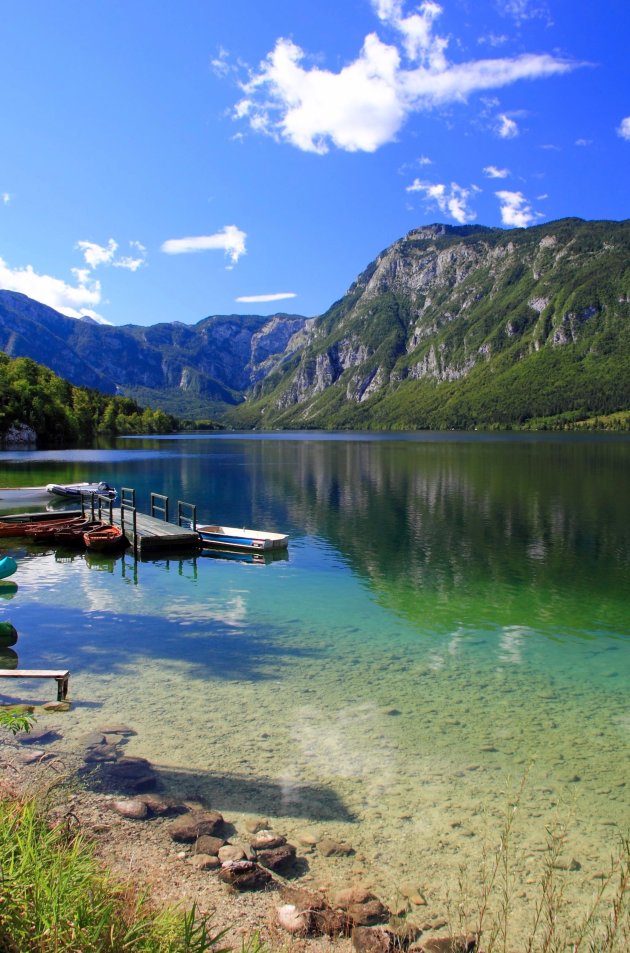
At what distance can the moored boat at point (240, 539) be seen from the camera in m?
34.3

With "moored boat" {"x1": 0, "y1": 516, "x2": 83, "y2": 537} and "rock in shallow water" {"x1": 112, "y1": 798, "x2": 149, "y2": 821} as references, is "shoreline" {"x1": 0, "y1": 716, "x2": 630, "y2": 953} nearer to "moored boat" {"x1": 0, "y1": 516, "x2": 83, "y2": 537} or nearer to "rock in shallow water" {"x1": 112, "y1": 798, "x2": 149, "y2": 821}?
"rock in shallow water" {"x1": 112, "y1": 798, "x2": 149, "y2": 821}

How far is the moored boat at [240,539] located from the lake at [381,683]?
1.32 meters

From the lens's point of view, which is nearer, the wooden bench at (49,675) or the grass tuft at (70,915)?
the grass tuft at (70,915)

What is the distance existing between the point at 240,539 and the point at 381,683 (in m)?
20.5

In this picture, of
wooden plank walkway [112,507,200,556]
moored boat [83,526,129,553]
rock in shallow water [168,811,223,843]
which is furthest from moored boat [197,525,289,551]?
rock in shallow water [168,811,223,843]

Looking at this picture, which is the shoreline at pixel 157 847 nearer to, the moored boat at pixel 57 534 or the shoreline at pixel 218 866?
the shoreline at pixel 218 866

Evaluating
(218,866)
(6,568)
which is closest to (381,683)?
(218,866)

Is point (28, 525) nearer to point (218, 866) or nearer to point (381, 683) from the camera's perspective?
point (381, 683)

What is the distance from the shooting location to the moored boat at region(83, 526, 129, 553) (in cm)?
3519

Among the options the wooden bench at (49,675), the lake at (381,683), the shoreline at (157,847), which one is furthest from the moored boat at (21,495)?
the shoreline at (157,847)

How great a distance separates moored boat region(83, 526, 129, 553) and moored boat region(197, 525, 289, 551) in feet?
15.4

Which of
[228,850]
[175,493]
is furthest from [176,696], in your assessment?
[175,493]

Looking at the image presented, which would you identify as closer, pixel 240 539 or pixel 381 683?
pixel 381 683

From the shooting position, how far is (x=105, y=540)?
115 feet
